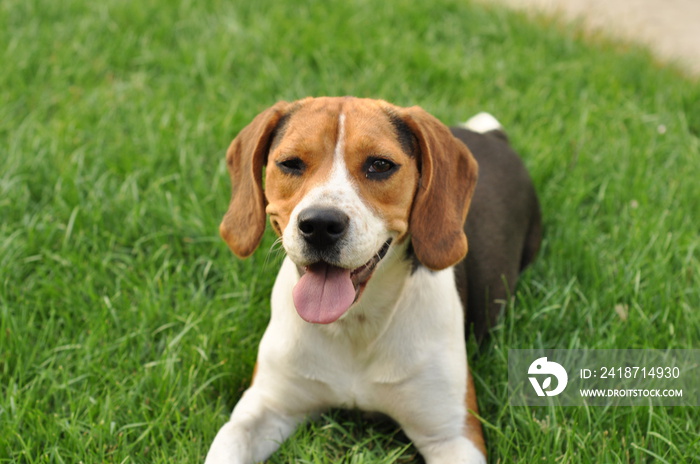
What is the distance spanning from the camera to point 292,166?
3340 millimetres

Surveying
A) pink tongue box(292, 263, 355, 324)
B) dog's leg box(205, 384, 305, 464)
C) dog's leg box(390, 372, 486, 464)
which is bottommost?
dog's leg box(205, 384, 305, 464)

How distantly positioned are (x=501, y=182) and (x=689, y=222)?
52.3 inches

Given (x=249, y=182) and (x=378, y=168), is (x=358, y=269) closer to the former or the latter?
(x=378, y=168)

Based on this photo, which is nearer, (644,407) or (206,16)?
(644,407)

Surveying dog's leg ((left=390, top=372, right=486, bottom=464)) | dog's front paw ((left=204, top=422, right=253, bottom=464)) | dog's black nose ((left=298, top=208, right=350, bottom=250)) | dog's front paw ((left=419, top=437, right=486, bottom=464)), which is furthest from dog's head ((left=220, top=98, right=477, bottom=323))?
dog's front paw ((left=419, top=437, right=486, bottom=464))

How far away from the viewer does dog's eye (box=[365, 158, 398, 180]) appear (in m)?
3.26

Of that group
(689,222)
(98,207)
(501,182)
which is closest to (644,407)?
(501,182)

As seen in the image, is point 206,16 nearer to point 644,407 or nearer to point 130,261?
point 130,261

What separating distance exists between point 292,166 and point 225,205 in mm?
1793

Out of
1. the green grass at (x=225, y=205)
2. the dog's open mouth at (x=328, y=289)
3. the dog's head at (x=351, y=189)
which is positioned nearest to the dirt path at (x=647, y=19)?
the green grass at (x=225, y=205)

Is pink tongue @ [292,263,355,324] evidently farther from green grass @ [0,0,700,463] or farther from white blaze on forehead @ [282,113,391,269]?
green grass @ [0,0,700,463]

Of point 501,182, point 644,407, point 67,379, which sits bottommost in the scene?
point 67,379

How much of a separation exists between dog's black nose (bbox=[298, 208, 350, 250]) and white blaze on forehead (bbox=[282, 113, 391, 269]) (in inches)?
0.9

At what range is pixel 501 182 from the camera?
4555 millimetres
